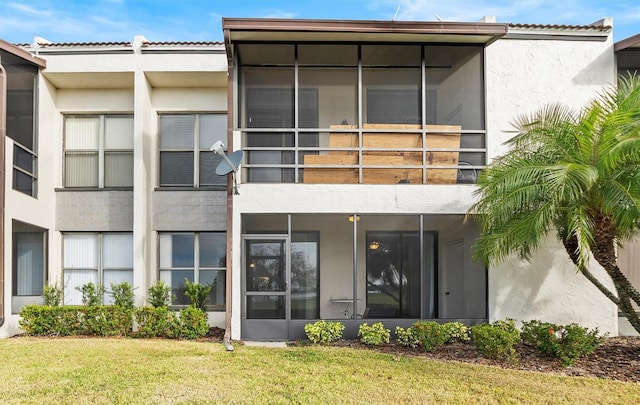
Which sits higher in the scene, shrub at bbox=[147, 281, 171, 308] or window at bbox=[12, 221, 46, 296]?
→ window at bbox=[12, 221, 46, 296]

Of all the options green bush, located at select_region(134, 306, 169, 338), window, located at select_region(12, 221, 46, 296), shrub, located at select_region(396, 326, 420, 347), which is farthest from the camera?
window, located at select_region(12, 221, 46, 296)

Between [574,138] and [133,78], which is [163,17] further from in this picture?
[574,138]

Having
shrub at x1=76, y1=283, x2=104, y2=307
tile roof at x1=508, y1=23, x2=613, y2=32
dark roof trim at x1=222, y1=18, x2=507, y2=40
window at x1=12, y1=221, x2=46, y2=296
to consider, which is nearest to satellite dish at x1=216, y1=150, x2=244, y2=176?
dark roof trim at x1=222, y1=18, x2=507, y2=40

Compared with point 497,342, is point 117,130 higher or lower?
higher

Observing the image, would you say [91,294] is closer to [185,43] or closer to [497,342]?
[185,43]

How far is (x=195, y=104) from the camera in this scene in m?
14.7

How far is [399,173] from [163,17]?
26.5 ft

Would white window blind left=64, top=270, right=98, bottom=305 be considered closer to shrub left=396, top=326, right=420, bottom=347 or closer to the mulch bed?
the mulch bed

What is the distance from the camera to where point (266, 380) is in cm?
852

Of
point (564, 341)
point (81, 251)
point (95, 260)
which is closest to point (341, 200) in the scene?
point (564, 341)

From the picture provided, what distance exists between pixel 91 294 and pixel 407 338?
23.6 feet

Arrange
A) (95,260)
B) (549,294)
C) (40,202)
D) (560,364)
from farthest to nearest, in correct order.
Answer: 1. (95,260)
2. (40,202)
3. (549,294)
4. (560,364)

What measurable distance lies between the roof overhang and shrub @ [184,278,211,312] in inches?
212

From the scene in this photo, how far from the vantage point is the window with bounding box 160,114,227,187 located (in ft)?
48.1
